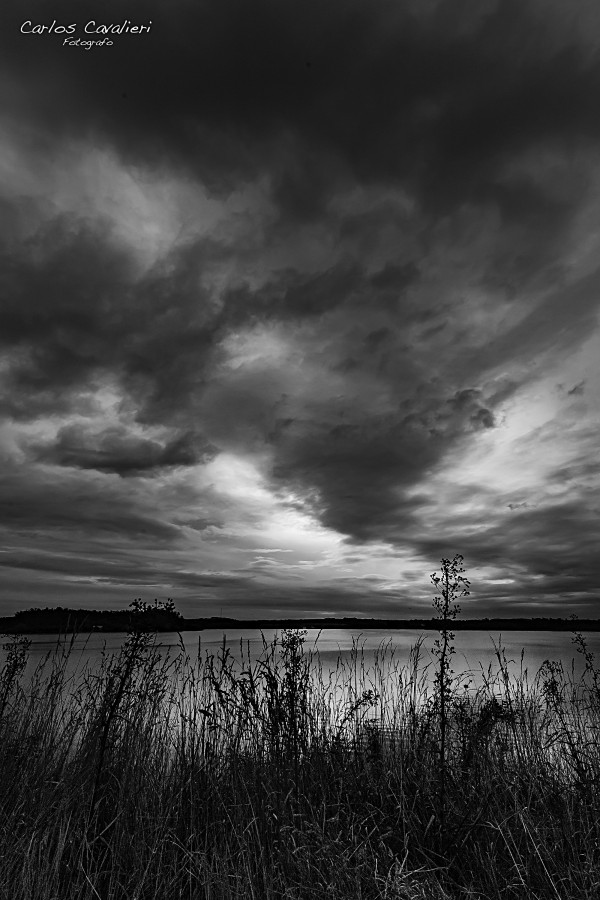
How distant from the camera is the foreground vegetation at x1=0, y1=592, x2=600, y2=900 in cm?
371

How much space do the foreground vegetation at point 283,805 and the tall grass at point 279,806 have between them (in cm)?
3

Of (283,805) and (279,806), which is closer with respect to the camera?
(283,805)

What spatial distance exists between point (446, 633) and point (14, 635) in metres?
6.71

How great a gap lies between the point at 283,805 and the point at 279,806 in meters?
0.66

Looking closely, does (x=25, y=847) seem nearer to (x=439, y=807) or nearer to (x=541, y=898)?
(x=439, y=807)

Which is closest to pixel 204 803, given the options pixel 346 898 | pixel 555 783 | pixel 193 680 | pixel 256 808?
pixel 256 808

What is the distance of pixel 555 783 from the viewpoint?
206 inches

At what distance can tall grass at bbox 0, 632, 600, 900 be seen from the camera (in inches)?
146

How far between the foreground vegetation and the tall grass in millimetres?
25

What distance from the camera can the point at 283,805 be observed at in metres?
4.23

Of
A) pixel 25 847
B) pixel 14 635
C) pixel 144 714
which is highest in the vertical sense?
pixel 14 635

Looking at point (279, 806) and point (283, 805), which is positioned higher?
point (283, 805)

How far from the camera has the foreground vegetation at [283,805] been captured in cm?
371

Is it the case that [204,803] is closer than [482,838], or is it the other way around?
[482,838]
